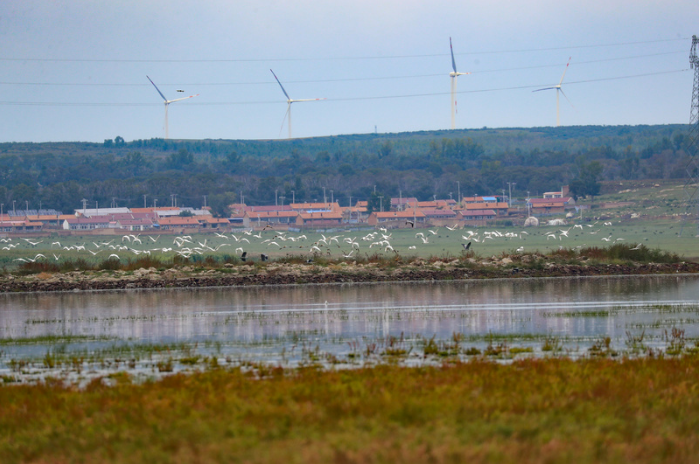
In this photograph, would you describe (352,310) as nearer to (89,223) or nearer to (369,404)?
(369,404)

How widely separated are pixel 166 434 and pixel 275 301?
983 inches

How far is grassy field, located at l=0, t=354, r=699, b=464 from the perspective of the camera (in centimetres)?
904

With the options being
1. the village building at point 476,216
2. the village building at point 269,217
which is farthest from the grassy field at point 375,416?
the village building at point 269,217

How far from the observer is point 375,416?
34.9ft

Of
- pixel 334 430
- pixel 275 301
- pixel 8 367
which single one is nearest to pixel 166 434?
pixel 334 430

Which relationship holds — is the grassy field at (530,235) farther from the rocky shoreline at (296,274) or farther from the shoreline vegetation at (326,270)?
the rocky shoreline at (296,274)

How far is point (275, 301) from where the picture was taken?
3519 centimetres

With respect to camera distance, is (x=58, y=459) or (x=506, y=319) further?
(x=506, y=319)

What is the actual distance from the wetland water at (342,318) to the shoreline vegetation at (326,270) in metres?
5.00

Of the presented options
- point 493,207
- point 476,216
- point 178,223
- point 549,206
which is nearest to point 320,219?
point 178,223

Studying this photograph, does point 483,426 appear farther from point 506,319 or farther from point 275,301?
point 275,301

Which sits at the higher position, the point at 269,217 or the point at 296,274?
the point at 269,217

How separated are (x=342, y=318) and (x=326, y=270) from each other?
24.1m

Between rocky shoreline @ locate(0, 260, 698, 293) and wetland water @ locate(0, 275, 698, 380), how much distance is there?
4.41 m
